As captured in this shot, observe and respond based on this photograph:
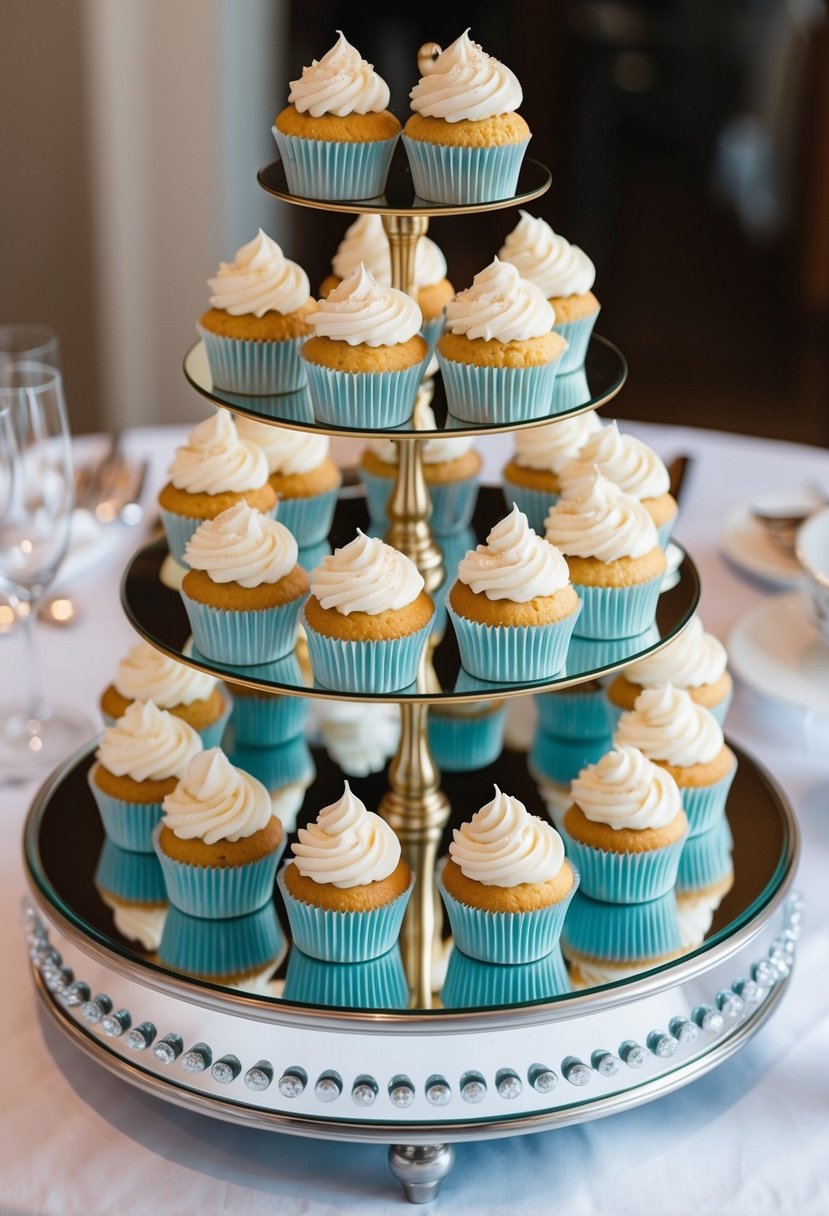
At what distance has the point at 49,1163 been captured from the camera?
1118mm

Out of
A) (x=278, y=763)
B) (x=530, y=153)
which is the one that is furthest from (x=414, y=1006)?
(x=530, y=153)

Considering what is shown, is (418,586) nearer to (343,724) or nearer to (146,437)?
(343,724)

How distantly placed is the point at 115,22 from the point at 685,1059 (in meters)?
3.14

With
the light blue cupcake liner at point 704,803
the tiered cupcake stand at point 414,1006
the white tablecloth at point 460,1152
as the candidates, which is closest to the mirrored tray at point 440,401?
the tiered cupcake stand at point 414,1006

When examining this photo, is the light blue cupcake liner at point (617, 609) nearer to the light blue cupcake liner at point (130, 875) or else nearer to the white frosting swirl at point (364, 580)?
the white frosting swirl at point (364, 580)

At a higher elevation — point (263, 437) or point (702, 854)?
point (263, 437)

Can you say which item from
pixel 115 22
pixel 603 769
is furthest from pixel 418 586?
pixel 115 22

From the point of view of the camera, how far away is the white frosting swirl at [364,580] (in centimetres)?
121

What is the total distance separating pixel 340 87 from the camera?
1228 mm

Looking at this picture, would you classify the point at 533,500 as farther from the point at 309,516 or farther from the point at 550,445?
the point at 309,516

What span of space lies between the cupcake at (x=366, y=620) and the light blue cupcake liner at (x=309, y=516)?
263 mm

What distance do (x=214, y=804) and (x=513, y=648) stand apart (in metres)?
0.28

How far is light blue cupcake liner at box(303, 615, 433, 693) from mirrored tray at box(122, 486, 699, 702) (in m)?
0.02

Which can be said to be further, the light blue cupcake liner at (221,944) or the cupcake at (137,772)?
the cupcake at (137,772)
